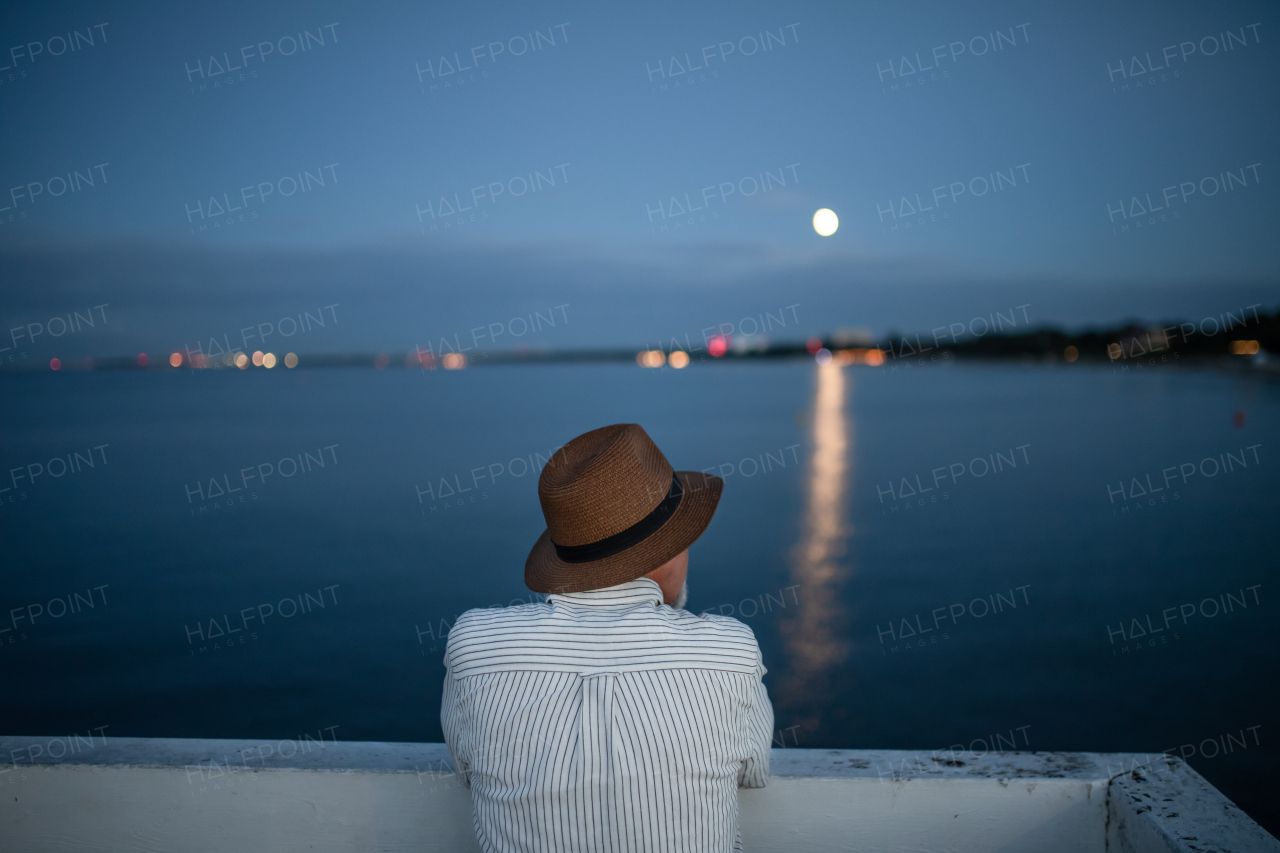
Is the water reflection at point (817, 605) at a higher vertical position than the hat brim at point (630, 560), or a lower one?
lower

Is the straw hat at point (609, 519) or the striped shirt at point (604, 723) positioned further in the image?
the straw hat at point (609, 519)

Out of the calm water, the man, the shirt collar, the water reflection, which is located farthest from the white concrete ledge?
the water reflection

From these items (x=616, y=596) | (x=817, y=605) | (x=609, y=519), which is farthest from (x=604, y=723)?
(x=817, y=605)

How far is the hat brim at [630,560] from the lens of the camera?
67.9 inches

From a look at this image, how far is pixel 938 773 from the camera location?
2090mm

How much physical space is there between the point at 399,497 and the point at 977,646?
11087mm

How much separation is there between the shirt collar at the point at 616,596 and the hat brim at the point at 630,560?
0.02 meters

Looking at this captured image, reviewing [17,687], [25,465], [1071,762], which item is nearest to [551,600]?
[1071,762]

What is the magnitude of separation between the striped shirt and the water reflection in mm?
5547

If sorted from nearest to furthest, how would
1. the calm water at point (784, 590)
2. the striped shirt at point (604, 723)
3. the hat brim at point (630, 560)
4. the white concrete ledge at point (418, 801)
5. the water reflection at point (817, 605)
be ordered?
the striped shirt at point (604, 723)
the hat brim at point (630, 560)
the white concrete ledge at point (418, 801)
the calm water at point (784, 590)
the water reflection at point (817, 605)

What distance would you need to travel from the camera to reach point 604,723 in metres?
1.56

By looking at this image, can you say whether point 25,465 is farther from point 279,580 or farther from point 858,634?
point 858,634

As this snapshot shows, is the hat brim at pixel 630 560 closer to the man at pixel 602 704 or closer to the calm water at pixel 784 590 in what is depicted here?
the man at pixel 602 704

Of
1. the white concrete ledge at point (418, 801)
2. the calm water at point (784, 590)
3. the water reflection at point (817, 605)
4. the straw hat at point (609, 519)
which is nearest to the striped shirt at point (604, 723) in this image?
the straw hat at point (609, 519)
